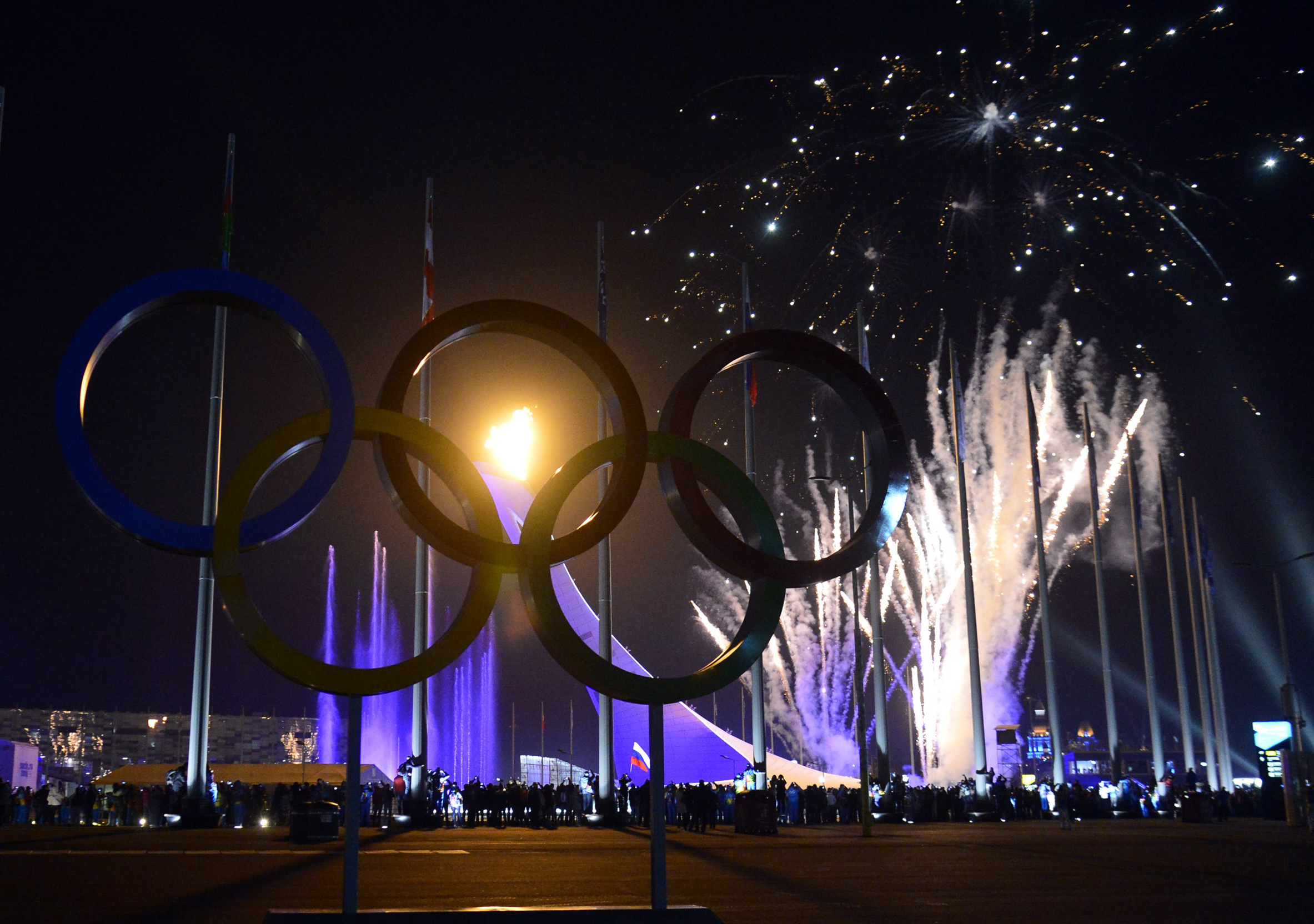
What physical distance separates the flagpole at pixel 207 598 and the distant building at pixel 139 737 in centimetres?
5889

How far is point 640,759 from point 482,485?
29.3 m

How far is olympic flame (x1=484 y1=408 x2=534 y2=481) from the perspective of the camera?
97.7 ft

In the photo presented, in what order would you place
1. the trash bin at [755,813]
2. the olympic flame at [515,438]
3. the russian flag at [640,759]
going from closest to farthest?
the trash bin at [755,813] → the olympic flame at [515,438] → the russian flag at [640,759]

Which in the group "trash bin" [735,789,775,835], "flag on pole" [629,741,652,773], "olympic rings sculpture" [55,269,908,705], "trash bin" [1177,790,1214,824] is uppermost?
"olympic rings sculpture" [55,269,908,705]

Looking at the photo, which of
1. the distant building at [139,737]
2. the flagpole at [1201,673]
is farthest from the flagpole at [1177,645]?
the distant building at [139,737]

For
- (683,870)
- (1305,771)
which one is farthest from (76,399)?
(1305,771)

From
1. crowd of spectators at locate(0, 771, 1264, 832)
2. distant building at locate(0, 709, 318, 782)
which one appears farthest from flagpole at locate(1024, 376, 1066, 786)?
distant building at locate(0, 709, 318, 782)

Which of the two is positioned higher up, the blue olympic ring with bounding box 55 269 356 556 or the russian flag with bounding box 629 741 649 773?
the blue olympic ring with bounding box 55 269 356 556

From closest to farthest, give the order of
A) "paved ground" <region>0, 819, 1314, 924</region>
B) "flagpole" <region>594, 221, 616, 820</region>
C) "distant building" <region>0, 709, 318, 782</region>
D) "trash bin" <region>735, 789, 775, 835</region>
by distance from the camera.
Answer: "paved ground" <region>0, 819, 1314, 924</region>, "trash bin" <region>735, 789, 775, 835</region>, "flagpole" <region>594, 221, 616, 820</region>, "distant building" <region>0, 709, 318, 782</region>

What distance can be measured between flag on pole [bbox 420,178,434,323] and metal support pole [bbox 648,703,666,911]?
16354mm

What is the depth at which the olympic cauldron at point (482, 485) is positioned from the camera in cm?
1009

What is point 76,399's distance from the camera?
33.1 feet

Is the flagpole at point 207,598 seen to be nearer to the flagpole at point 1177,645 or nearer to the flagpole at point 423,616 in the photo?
the flagpole at point 423,616

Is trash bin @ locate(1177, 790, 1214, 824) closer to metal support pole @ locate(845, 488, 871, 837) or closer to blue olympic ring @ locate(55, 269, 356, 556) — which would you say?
metal support pole @ locate(845, 488, 871, 837)
